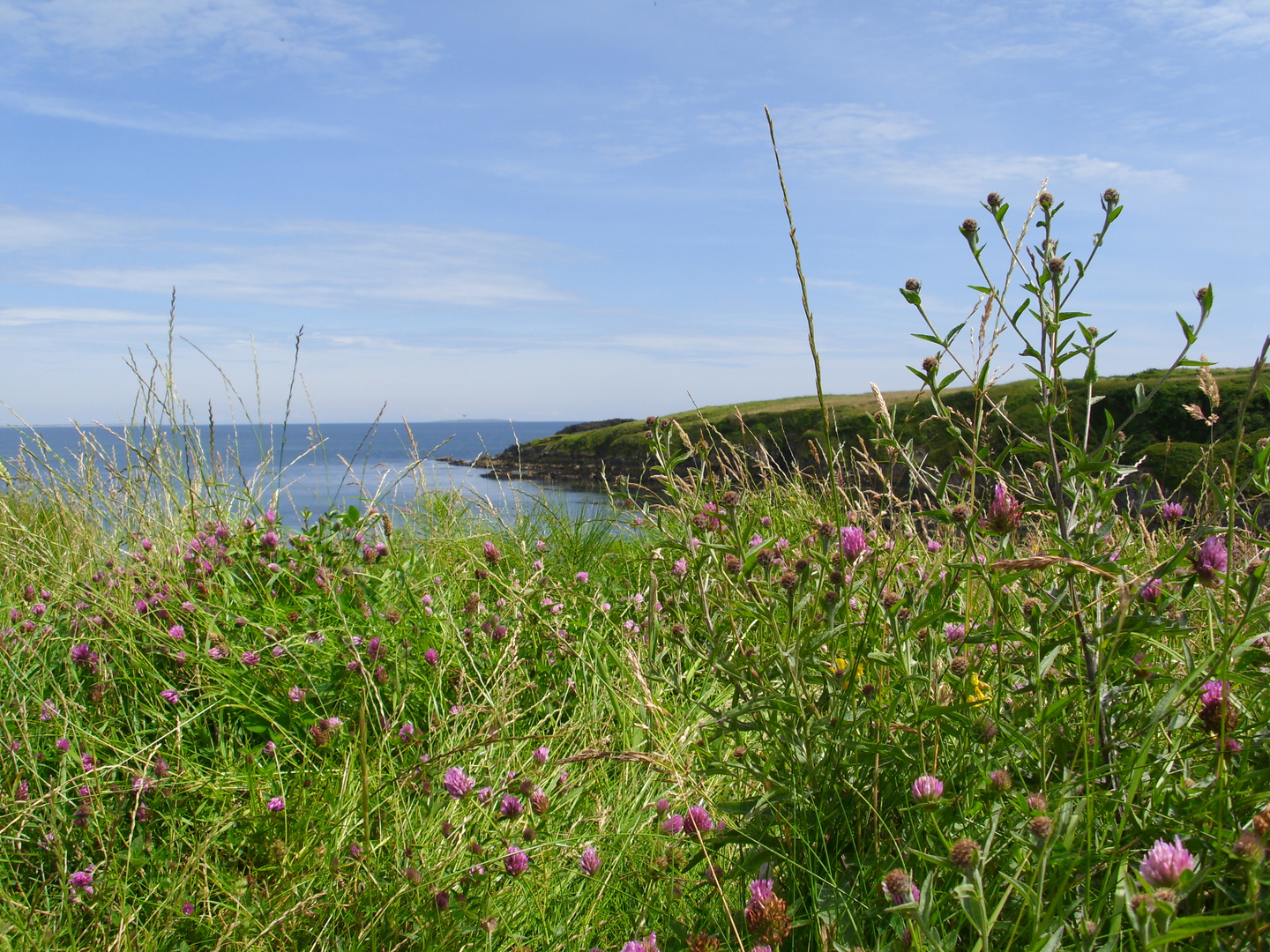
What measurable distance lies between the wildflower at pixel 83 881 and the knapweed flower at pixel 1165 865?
200cm

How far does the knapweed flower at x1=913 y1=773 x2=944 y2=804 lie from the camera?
46.3 inches

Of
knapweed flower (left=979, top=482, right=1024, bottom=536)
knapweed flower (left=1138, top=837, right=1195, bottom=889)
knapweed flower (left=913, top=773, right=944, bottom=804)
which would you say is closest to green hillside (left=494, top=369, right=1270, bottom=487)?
knapweed flower (left=979, top=482, right=1024, bottom=536)

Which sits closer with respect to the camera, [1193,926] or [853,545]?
[1193,926]

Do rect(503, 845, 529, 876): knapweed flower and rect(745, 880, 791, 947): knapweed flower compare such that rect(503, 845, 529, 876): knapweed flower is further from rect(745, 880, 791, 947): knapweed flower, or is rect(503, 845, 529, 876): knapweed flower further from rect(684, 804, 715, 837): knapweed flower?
rect(745, 880, 791, 947): knapweed flower

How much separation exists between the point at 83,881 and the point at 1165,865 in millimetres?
2052

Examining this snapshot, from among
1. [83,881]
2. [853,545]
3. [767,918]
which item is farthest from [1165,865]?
[83,881]

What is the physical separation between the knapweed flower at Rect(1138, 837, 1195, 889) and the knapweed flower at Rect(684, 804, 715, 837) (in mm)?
788

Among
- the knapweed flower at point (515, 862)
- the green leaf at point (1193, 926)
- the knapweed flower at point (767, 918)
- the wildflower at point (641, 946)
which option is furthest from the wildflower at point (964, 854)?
the knapweed flower at point (515, 862)

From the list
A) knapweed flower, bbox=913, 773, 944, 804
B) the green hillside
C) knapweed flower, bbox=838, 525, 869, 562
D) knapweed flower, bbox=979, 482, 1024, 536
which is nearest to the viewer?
Answer: knapweed flower, bbox=913, 773, 944, 804

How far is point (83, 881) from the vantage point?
163 centimetres

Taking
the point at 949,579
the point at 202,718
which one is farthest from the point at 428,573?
the point at 949,579

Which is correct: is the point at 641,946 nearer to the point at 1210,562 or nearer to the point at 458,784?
the point at 458,784

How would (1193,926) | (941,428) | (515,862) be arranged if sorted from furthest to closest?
(941,428)
(515,862)
(1193,926)

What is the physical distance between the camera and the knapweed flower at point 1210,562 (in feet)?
4.08
